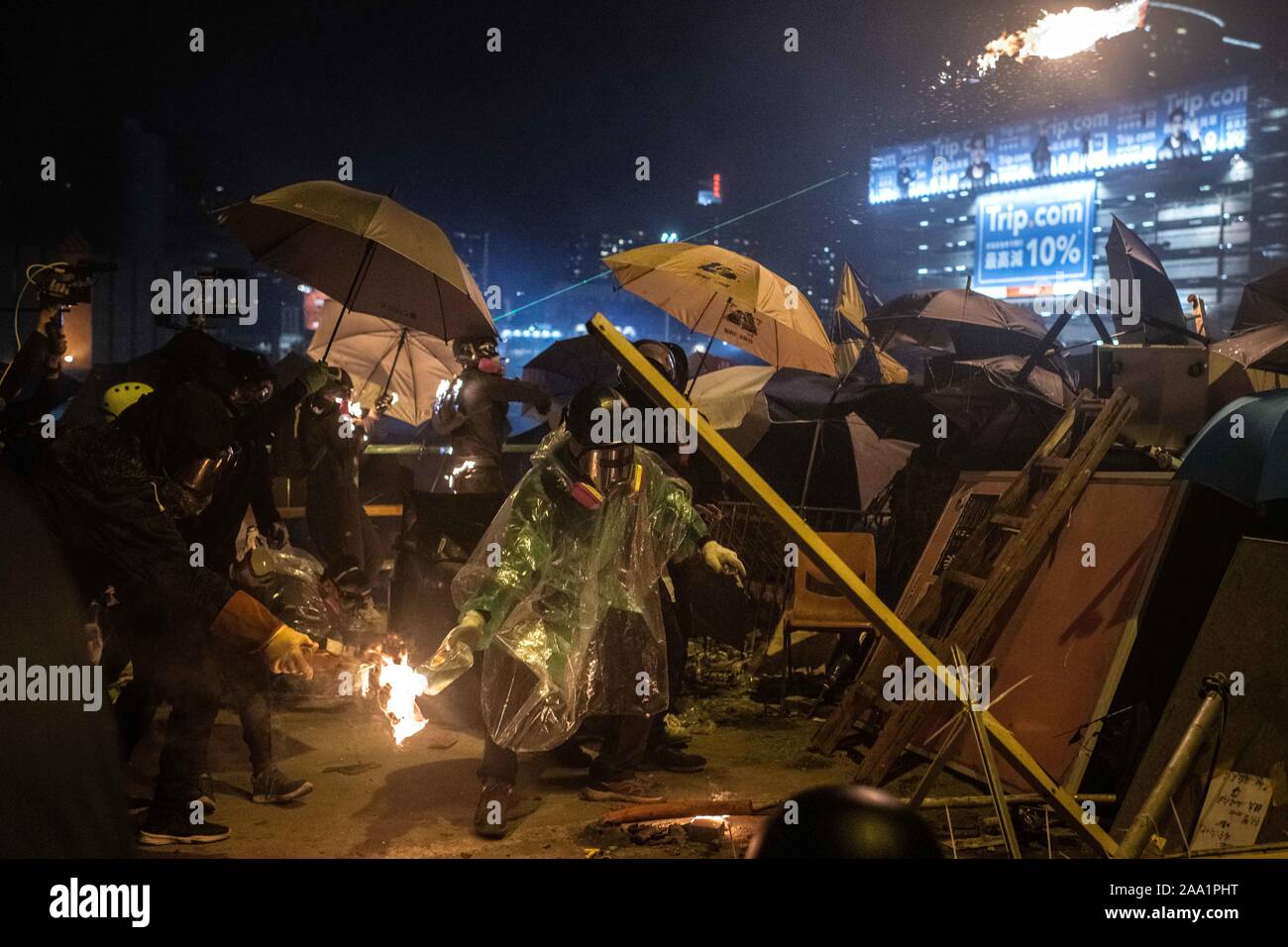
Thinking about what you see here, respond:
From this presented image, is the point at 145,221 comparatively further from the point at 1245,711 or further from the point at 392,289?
the point at 1245,711

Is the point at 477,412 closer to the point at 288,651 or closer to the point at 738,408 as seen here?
the point at 738,408

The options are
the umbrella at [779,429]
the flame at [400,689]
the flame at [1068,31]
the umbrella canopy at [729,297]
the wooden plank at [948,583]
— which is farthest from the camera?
the flame at [1068,31]

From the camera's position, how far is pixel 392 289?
257 inches

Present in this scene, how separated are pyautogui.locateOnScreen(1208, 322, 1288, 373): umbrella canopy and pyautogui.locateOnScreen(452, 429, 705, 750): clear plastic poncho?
412cm

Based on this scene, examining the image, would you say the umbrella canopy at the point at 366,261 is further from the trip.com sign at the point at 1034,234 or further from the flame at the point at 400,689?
the trip.com sign at the point at 1034,234

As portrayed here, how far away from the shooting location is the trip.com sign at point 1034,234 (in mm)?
41125

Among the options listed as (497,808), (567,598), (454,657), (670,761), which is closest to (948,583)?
(670,761)

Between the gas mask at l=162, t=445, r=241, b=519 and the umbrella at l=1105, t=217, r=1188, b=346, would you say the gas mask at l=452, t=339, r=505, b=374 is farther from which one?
the umbrella at l=1105, t=217, r=1188, b=346

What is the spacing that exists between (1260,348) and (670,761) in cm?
504

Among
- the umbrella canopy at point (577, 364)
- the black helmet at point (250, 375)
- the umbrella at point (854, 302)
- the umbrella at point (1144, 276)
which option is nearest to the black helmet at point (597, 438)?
the black helmet at point (250, 375)

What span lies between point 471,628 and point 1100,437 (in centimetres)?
345

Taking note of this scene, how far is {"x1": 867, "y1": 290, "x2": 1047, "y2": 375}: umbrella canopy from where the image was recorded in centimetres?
1195

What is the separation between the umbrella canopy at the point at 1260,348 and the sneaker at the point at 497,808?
5359 millimetres
